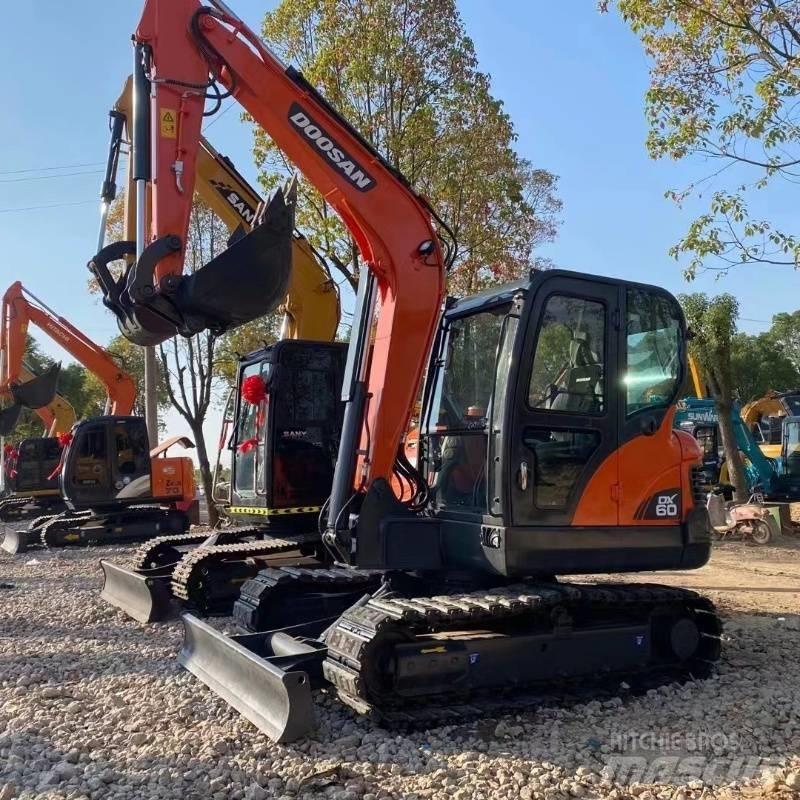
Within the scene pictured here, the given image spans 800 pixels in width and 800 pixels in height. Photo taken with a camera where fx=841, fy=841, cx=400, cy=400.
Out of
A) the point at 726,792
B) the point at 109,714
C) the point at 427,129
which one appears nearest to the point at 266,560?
the point at 109,714

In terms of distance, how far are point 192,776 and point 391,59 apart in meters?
11.1

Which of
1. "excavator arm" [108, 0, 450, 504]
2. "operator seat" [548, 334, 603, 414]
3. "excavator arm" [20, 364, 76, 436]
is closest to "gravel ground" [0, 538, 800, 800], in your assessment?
"excavator arm" [108, 0, 450, 504]

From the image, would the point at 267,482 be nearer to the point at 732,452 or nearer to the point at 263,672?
the point at 263,672

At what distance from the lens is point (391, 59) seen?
12781 mm

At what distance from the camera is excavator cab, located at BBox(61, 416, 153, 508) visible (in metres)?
15.5

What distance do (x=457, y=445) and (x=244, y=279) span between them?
1.88 metres

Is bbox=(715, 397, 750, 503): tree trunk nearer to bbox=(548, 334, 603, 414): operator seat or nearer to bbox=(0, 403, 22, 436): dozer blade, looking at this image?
bbox=(548, 334, 603, 414): operator seat

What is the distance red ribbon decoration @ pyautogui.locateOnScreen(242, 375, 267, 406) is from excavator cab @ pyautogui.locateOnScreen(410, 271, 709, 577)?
2369 mm

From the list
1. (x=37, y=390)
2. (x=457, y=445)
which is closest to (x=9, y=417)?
(x=37, y=390)

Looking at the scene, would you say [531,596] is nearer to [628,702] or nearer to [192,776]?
[628,702]

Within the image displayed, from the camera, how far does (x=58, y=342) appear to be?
18.8 m

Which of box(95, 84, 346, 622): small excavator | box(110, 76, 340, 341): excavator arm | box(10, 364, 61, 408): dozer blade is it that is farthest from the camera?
box(10, 364, 61, 408): dozer blade

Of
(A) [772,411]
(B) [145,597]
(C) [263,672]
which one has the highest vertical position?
(A) [772,411]

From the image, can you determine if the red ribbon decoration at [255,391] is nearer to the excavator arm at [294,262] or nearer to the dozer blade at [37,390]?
the excavator arm at [294,262]
